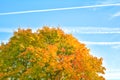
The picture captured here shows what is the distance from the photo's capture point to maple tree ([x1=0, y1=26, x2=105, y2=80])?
76188mm

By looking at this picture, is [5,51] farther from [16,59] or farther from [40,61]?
[40,61]

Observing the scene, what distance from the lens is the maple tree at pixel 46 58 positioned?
7619 centimetres

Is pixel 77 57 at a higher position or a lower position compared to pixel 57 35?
lower

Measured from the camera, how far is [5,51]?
274 feet

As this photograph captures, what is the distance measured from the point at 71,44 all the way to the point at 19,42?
9.56 m

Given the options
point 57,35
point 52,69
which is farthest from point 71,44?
point 52,69

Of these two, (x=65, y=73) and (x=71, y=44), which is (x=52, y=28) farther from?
(x=65, y=73)

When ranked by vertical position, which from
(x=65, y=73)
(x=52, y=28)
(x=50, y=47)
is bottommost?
(x=65, y=73)

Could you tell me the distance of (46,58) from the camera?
3071 inches

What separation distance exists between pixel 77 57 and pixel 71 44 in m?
3.57

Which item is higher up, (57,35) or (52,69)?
(57,35)

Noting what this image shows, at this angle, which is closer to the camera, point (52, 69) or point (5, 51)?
point (52, 69)

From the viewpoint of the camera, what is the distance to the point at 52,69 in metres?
75.8

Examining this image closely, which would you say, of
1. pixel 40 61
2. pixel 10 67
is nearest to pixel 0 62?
pixel 10 67
